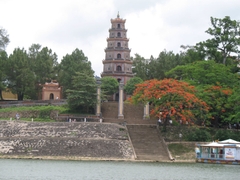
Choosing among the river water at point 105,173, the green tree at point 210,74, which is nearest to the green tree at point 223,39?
the green tree at point 210,74

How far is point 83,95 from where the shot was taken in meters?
65.5

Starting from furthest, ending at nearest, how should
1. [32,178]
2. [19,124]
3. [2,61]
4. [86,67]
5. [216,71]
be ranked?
1. [86,67]
2. [2,61]
3. [216,71]
4. [19,124]
5. [32,178]

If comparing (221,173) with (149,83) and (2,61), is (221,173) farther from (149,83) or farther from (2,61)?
(2,61)

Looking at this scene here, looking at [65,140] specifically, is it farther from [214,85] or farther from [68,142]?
[214,85]

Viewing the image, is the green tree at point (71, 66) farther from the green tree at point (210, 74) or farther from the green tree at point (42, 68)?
the green tree at point (210, 74)

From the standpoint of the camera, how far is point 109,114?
6856cm

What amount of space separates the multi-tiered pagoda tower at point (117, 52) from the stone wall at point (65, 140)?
966 inches

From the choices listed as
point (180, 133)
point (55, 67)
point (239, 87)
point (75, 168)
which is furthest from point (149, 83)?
point (55, 67)

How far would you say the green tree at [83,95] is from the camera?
6525 cm

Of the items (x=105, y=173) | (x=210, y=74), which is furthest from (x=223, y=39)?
(x=105, y=173)

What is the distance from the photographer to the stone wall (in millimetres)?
50000

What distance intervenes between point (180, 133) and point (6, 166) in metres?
23.7

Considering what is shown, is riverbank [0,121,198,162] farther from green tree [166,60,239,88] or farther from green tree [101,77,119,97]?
green tree [101,77,119,97]

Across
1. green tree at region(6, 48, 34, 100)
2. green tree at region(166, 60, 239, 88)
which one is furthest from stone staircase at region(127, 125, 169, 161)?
green tree at region(6, 48, 34, 100)
